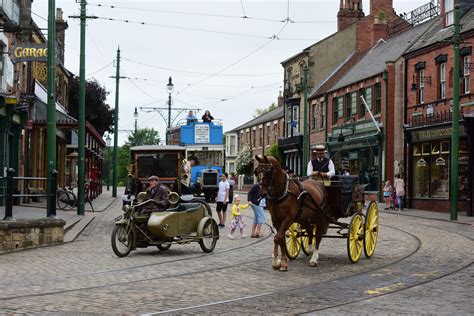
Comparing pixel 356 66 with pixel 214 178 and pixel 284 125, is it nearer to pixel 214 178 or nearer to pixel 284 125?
pixel 284 125

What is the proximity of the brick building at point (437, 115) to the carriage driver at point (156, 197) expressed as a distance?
18.2 m

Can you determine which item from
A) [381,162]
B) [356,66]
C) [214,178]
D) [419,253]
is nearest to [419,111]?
[381,162]

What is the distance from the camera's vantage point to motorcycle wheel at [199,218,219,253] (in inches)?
613

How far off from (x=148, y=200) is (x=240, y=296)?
5.77m

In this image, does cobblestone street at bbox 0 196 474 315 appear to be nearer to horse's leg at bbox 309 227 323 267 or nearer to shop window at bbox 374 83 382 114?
horse's leg at bbox 309 227 323 267

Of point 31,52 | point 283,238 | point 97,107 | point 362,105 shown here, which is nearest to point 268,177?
point 283,238

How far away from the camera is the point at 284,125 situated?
61219 millimetres

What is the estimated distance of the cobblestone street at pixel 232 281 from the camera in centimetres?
916

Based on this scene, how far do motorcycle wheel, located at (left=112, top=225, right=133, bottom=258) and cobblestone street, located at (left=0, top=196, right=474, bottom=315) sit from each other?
247mm

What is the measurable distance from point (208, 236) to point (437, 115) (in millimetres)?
21342

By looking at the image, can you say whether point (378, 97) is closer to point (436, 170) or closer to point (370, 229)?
point (436, 170)

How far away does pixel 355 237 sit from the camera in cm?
1364

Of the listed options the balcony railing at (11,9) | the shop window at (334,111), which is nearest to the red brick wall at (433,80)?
the shop window at (334,111)

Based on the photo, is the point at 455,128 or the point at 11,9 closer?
the point at 11,9
